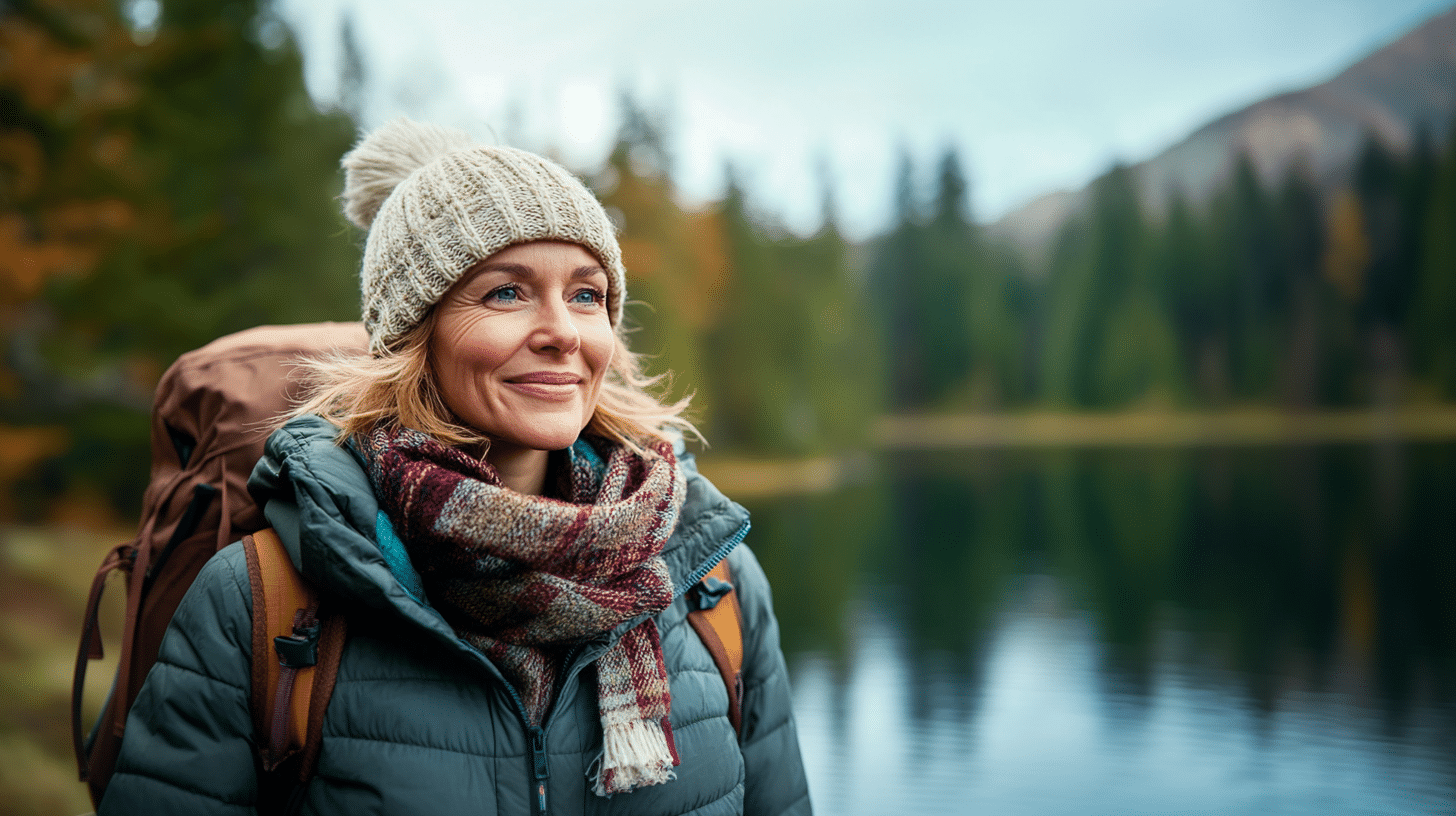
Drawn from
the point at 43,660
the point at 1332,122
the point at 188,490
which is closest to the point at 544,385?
the point at 188,490

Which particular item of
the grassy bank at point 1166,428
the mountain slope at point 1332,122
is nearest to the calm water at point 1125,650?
the grassy bank at point 1166,428

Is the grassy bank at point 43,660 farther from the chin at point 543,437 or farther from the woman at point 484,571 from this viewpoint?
the chin at point 543,437

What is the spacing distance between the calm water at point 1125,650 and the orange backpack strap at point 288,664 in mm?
10712

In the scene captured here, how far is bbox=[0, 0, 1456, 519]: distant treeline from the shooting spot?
15.1 metres

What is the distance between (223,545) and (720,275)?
34683 mm

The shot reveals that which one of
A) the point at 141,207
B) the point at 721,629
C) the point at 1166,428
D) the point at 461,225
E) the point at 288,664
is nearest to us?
the point at 288,664

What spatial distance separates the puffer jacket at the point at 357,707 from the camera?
5.49ft

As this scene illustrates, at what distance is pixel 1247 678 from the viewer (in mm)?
16156

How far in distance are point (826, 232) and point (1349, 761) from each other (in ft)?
98.2

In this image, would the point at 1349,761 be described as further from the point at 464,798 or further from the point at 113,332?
the point at 113,332

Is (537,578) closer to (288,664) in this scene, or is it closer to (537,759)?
(537,759)

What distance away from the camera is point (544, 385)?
1.92m

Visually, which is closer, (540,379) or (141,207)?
(540,379)

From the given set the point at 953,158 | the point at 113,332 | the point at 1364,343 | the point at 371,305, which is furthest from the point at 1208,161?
the point at 371,305
